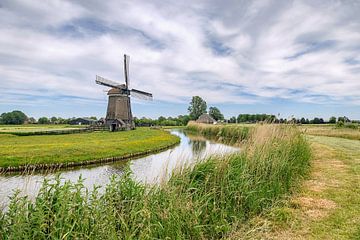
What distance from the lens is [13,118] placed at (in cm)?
8894

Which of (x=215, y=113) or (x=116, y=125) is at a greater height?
(x=215, y=113)

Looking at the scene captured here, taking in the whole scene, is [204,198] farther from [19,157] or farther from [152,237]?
[19,157]

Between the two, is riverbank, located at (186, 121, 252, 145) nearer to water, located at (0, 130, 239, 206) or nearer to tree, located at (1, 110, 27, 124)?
water, located at (0, 130, 239, 206)

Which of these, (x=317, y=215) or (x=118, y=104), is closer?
(x=317, y=215)

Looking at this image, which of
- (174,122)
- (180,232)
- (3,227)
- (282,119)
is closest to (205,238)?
(180,232)

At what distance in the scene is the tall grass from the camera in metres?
3.39

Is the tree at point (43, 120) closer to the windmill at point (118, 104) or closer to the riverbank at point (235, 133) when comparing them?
the windmill at point (118, 104)

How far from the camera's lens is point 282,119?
10062 millimetres

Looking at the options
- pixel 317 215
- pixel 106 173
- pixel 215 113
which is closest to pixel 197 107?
pixel 215 113

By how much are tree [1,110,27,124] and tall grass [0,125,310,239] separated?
9851 centimetres

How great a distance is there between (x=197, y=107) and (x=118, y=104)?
53554mm

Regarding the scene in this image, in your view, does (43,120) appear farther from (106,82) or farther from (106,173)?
(106,173)

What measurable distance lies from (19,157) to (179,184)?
45.1 feet

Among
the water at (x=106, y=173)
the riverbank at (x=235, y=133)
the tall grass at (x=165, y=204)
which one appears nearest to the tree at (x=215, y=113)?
the riverbank at (x=235, y=133)
